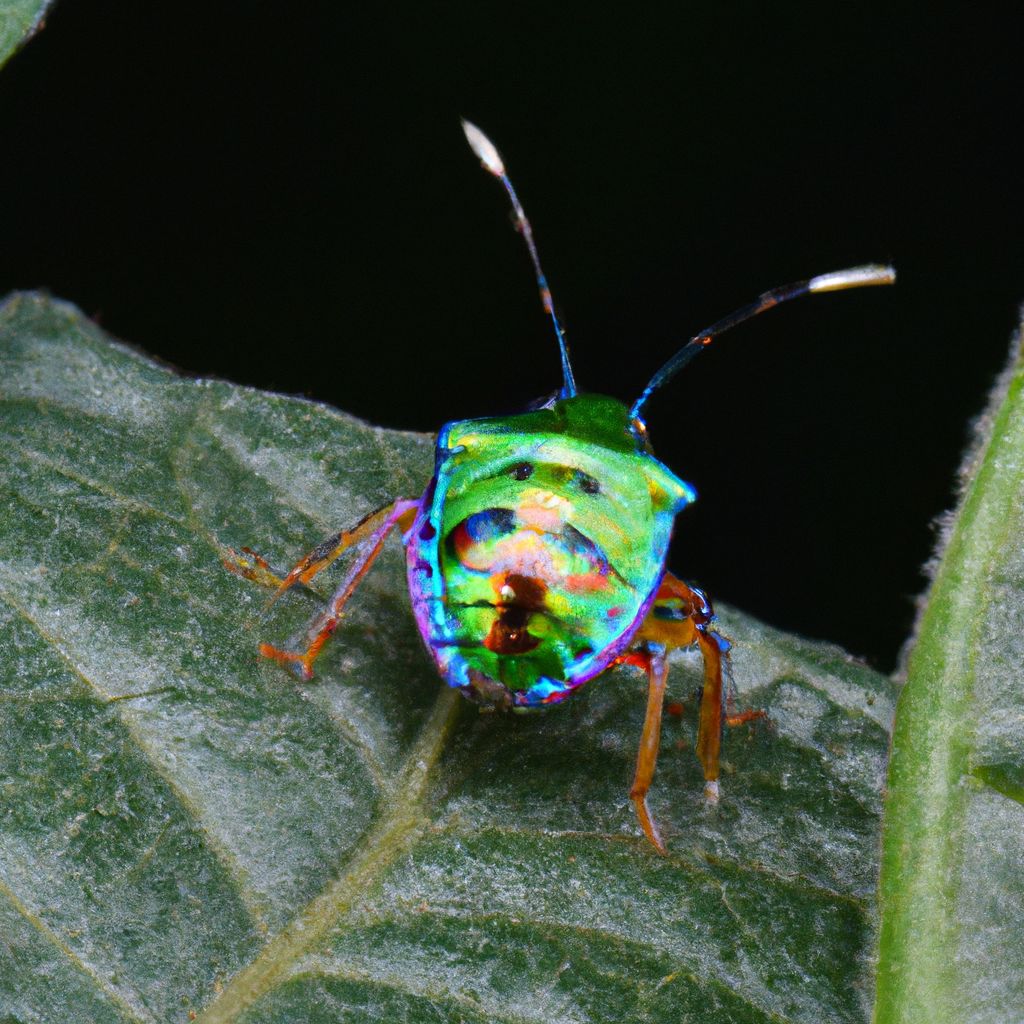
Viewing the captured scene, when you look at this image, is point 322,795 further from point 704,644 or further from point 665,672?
point 704,644

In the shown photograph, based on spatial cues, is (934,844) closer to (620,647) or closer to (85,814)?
(620,647)

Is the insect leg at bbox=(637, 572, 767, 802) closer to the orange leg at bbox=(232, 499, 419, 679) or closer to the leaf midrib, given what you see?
the leaf midrib

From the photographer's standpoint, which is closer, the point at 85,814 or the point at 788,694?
the point at 85,814

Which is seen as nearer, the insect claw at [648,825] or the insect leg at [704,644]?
the insect claw at [648,825]

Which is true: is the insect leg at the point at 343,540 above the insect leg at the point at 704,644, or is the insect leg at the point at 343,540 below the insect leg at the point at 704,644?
above

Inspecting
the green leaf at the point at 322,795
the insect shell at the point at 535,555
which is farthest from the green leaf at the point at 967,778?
the insect shell at the point at 535,555

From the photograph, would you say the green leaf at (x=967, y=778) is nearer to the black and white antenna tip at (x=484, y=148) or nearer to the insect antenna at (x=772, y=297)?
the insect antenna at (x=772, y=297)

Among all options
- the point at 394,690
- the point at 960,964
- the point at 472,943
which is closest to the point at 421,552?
the point at 394,690
